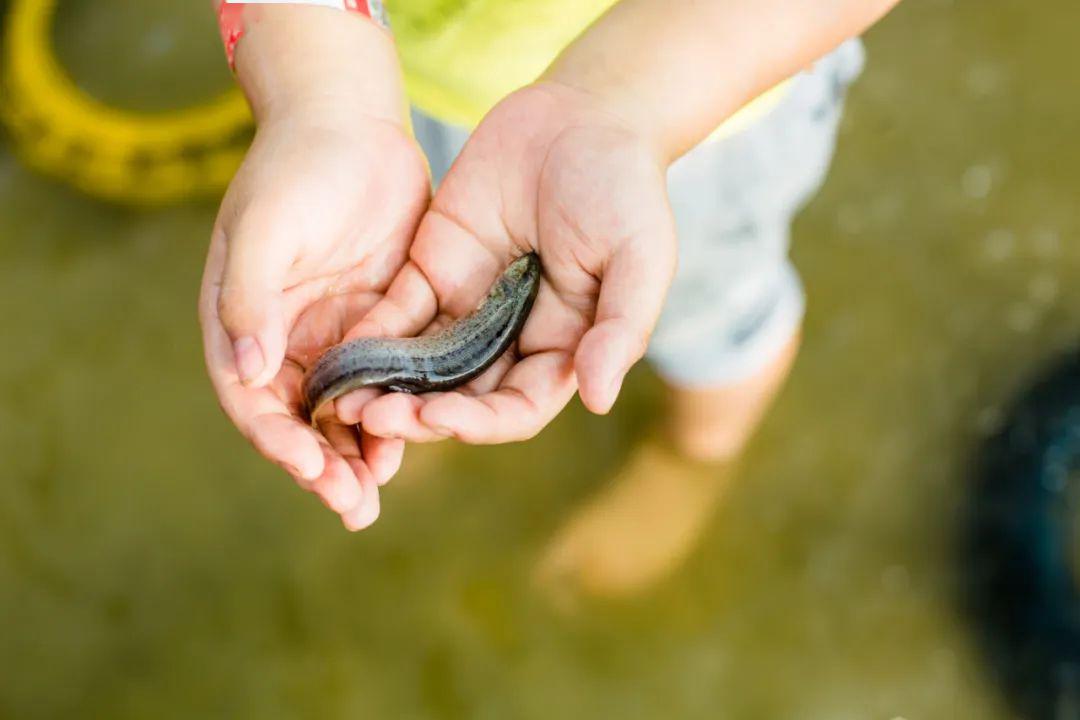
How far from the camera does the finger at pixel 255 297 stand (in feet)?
5.17

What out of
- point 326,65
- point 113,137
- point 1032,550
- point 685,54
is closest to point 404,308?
point 326,65

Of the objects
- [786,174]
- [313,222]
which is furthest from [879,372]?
[313,222]

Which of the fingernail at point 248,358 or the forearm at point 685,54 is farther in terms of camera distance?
the forearm at point 685,54

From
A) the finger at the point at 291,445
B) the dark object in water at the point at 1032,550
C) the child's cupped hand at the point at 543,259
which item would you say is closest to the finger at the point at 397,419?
the child's cupped hand at the point at 543,259

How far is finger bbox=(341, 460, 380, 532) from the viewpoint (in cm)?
164

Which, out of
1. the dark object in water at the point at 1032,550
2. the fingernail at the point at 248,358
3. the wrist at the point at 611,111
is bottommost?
the dark object in water at the point at 1032,550

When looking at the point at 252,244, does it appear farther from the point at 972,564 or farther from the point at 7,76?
the point at 7,76

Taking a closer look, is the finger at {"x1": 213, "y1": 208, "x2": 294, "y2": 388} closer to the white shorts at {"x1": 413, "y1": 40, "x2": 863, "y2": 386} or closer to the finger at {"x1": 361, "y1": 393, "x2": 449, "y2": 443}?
the finger at {"x1": 361, "y1": 393, "x2": 449, "y2": 443}

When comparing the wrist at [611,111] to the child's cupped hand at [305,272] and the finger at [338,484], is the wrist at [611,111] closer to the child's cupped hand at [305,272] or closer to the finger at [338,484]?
the child's cupped hand at [305,272]

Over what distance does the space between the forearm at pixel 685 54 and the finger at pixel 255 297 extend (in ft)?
2.05

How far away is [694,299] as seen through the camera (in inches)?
92.6

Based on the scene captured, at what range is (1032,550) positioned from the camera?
2.93 metres

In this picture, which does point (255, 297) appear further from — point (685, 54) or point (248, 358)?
point (685, 54)

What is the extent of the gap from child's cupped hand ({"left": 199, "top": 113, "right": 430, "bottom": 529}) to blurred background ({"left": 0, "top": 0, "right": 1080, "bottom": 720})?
4.67 feet
